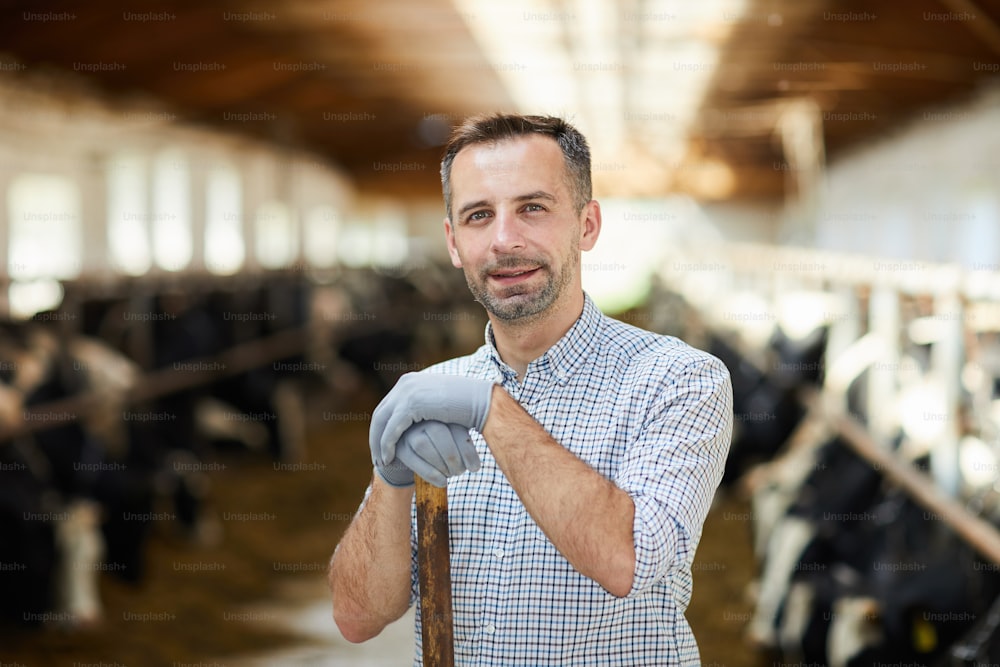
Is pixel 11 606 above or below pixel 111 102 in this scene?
below

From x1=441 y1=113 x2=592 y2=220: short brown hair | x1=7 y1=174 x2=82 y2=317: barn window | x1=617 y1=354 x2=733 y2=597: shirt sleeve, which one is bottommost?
x1=617 y1=354 x2=733 y2=597: shirt sleeve

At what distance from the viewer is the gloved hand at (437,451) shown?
1.75m

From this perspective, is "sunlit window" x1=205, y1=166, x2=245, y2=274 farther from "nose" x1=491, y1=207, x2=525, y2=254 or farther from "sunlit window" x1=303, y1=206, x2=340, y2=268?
"nose" x1=491, y1=207, x2=525, y2=254

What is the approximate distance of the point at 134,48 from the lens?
11672mm

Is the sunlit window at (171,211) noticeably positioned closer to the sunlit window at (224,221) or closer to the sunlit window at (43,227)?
the sunlit window at (224,221)

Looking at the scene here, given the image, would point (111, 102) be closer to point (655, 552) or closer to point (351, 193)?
point (655, 552)

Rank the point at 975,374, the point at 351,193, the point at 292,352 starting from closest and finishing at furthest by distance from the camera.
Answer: the point at 975,374, the point at 292,352, the point at 351,193

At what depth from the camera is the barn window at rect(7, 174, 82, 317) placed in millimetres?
10852

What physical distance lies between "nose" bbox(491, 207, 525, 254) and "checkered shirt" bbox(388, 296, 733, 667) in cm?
19

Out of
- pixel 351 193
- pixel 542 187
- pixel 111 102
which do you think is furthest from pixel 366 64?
pixel 351 193

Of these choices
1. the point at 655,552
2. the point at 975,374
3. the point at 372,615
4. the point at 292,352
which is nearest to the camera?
the point at 655,552

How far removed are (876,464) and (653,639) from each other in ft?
12.5

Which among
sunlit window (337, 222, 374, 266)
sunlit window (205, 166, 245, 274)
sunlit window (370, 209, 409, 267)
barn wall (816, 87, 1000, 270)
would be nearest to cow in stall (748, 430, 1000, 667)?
barn wall (816, 87, 1000, 270)

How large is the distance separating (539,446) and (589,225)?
1.61 ft
